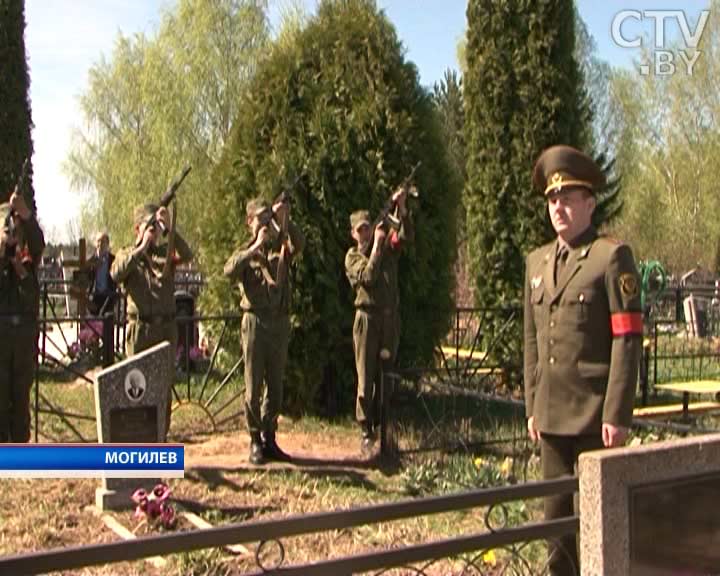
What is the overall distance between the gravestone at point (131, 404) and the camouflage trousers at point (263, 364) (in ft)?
2.80

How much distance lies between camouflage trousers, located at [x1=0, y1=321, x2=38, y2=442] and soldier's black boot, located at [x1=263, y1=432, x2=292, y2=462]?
1753mm

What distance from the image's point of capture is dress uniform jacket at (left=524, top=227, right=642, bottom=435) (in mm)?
3645

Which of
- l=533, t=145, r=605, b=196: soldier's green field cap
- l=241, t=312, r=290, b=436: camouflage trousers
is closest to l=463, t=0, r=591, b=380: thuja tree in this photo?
l=241, t=312, r=290, b=436: camouflage trousers

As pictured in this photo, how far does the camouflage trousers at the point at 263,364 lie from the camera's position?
6961 millimetres

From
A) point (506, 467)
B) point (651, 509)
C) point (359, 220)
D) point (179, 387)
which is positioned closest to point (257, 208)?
point (359, 220)

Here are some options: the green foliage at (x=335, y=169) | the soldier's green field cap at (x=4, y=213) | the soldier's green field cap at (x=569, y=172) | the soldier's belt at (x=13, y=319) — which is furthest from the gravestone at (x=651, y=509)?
the green foliage at (x=335, y=169)

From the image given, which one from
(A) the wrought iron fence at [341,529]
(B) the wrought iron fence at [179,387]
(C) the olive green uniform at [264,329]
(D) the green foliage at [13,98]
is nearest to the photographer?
(A) the wrought iron fence at [341,529]

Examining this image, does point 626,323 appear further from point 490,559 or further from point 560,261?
point 490,559

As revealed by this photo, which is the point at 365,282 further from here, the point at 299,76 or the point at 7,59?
the point at 7,59

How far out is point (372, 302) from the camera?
7.52 meters

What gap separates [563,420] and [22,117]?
442 inches

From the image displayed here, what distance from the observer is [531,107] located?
35.3 feet

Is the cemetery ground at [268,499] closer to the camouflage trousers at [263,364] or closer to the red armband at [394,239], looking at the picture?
the camouflage trousers at [263,364]
